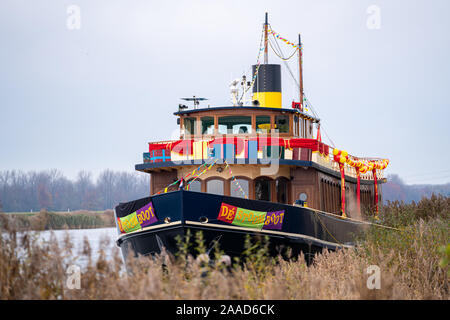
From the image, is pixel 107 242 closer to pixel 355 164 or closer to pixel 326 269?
pixel 326 269

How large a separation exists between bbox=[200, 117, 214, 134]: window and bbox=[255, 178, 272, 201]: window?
231 cm

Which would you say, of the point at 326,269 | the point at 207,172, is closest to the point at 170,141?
the point at 207,172

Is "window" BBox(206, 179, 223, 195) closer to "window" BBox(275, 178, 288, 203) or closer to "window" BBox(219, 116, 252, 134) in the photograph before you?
"window" BBox(275, 178, 288, 203)

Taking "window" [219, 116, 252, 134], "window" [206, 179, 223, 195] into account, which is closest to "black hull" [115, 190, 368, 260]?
"window" [206, 179, 223, 195]

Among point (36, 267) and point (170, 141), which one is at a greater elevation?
point (170, 141)

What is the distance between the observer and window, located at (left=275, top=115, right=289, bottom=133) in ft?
57.0

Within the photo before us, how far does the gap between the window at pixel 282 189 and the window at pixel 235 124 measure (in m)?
1.83

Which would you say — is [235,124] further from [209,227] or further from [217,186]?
[209,227]

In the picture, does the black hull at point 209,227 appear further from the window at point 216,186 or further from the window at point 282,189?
the window at point 216,186

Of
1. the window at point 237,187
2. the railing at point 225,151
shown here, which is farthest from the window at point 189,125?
the window at point 237,187

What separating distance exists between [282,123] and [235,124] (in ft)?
4.67

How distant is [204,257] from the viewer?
23.1 feet
